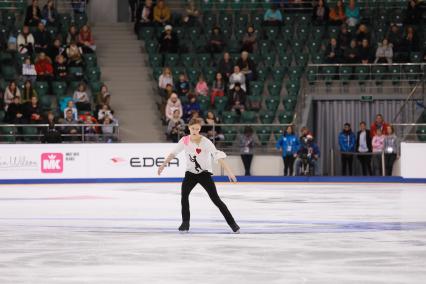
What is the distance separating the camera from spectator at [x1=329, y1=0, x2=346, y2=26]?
3091 cm

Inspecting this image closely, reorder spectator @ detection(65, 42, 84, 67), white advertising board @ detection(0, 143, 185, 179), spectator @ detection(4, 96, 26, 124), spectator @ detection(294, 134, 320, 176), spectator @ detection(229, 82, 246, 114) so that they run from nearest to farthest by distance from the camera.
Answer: white advertising board @ detection(0, 143, 185, 179), spectator @ detection(4, 96, 26, 124), spectator @ detection(294, 134, 320, 176), spectator @ detection(229, 82, 246, 114), spectator @ detection(65, 42, 84, 67)

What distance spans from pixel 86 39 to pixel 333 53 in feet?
25.7

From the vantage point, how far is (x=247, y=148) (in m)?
27.3

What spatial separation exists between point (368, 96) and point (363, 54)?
1530mm

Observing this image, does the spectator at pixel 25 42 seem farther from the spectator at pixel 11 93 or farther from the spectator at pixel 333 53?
the spectator at pixel 333 53

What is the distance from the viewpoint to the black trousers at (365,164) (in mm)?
27484

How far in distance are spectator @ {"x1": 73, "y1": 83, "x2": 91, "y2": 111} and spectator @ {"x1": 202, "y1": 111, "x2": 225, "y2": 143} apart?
3.54m

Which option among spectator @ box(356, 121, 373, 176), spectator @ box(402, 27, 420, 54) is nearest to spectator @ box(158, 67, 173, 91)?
spectator @ box(356, 121, 373, 176)

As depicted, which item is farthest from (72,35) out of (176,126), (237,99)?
(237,99)

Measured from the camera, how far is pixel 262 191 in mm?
22219

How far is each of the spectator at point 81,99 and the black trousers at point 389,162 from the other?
8.80 m

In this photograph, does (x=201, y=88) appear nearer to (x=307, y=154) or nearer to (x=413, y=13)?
(x=307, y=154)

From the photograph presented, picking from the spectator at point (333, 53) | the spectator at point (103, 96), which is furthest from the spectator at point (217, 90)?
the spectator at point (333, 53)

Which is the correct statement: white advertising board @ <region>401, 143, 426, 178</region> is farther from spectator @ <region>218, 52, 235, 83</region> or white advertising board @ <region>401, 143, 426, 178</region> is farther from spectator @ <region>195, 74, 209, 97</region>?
spectator @ <region>195, 74, 209, 97</region>
